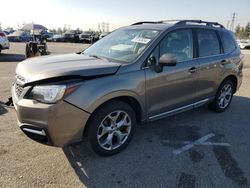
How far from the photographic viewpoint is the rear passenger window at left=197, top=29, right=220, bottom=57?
180 inches

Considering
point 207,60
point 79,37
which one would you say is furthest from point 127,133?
point 79,37

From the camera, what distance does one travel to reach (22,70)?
336 cm

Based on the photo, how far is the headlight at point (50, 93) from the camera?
9.26ft

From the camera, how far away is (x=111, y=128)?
11.3 ft

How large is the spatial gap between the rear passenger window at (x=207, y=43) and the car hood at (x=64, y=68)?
192 centimetres

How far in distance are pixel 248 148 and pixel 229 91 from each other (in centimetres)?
194

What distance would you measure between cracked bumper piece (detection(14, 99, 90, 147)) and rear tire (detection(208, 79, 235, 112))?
3275 mm

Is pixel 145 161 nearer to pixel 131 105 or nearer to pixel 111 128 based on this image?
pixel 111 128

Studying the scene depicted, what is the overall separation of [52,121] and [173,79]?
199cm

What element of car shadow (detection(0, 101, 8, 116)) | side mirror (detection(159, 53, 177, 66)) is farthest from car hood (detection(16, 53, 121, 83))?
car shadow (detection(0, 101, 8, 116))

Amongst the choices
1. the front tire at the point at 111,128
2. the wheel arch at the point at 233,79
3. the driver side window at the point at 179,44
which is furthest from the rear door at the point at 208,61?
the front tire at the point at 111,128

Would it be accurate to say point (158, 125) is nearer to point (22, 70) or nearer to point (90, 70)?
point (90, 70)

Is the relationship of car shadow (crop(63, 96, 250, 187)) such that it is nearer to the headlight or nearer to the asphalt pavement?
the asphalt pavement

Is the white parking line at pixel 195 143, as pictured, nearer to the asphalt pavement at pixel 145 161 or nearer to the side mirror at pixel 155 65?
the asphalt pavement at pixel 145 161
